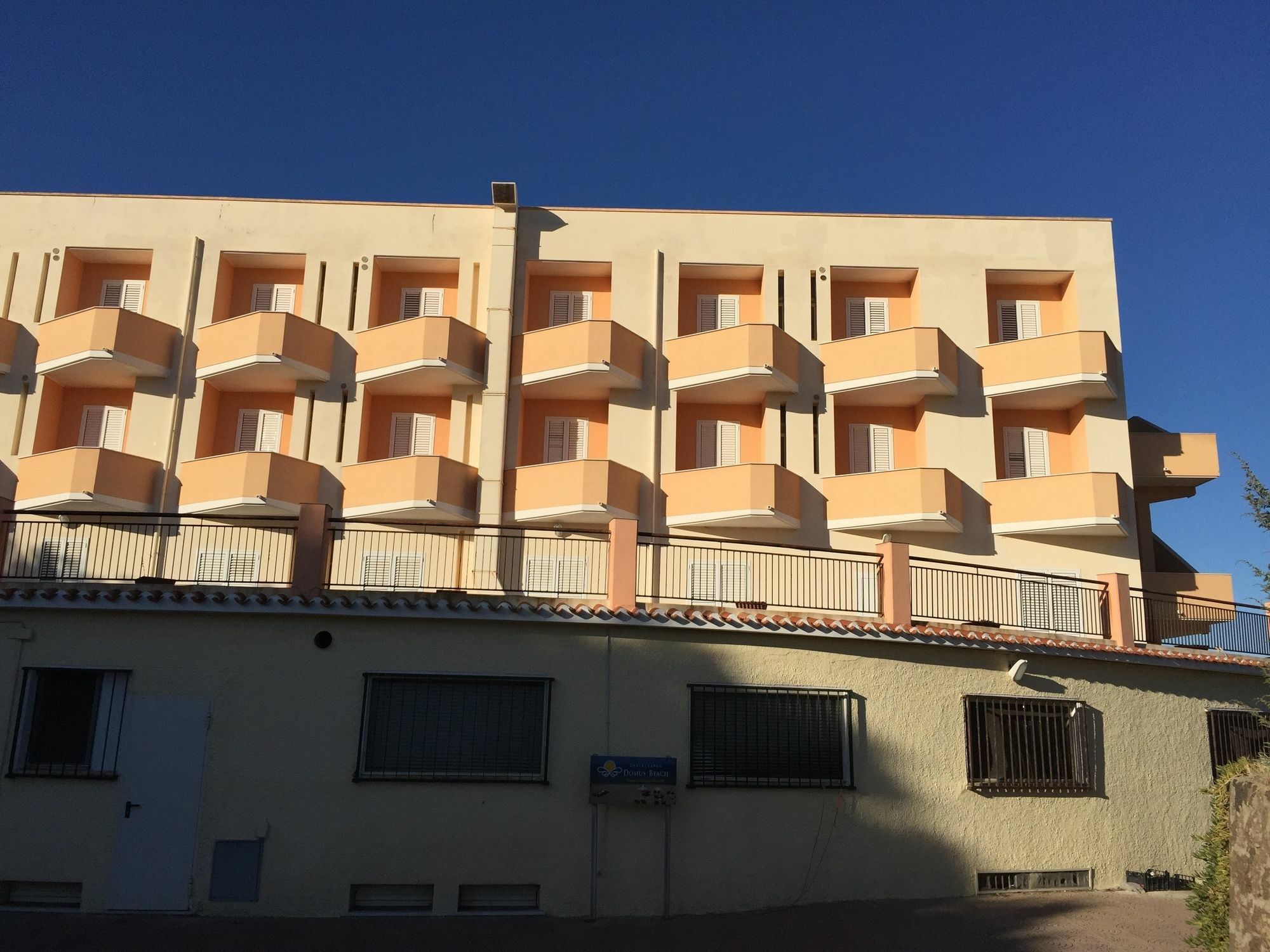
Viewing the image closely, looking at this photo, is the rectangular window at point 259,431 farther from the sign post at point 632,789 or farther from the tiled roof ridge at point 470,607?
the sign post at point 632,789

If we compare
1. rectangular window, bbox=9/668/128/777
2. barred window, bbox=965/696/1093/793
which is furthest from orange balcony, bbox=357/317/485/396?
barred window, bbox=965/696/1093/793

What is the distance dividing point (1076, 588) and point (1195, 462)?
9.46m

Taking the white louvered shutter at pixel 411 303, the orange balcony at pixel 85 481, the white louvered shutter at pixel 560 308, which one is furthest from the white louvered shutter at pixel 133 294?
the white louvered shutter at pixel 560 308

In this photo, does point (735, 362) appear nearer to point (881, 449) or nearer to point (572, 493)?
point (881, 449)

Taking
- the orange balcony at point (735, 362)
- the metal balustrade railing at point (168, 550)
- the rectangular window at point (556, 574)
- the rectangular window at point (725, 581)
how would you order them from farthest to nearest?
1. the orange balcony at point (735, 362)
2. the metal balustrade railing at point (168, 550)
3. the rectangular window at point (725, 581)
4. the rectangular window at point (556, 574)

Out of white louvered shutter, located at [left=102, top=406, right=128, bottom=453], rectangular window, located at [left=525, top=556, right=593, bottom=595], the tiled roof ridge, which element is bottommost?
the tiled roof ridge

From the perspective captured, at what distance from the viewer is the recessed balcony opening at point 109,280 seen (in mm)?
23688

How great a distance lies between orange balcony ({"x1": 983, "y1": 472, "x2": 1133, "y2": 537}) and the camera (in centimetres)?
2172

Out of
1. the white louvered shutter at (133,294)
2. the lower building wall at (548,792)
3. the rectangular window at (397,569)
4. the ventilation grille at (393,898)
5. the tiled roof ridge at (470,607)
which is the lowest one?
the ventilation grille at (393,898)

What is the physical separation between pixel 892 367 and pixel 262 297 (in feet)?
44.8

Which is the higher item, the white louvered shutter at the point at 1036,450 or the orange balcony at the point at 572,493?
the white louvered shutter at the point at 1036,450

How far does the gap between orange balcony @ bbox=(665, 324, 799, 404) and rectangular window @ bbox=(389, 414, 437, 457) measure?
5.23 metres

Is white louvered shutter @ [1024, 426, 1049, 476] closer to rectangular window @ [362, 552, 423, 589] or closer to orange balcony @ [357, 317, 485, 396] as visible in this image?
orange balcony @ [357, 317, 485, 396]

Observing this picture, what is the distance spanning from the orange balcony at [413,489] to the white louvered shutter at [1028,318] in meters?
12.3
